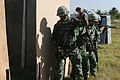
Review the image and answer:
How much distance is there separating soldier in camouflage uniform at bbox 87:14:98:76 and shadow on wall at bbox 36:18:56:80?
1149 millimetres

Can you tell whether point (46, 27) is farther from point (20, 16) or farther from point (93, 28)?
point (93, 28)

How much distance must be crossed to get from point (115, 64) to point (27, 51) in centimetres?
426

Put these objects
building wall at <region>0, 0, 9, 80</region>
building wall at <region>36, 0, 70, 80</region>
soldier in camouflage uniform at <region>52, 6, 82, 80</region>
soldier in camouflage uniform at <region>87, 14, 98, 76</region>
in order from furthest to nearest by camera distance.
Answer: soldier in camouflage uniform at <region>87, 14, 98, 76</region> < soldier in camouflage uniform at <region>52, 6, 82, 80</region> < building wall at <region>36, 0, 70, 80</region> < building wall at <region>0, 0, 9, 80</region>

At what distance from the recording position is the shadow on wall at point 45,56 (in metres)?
4.90

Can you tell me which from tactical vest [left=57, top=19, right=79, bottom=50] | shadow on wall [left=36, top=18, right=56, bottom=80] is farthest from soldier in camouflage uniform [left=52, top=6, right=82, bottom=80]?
shadow on wall [left=36, top=18, right=56, bottom=80]

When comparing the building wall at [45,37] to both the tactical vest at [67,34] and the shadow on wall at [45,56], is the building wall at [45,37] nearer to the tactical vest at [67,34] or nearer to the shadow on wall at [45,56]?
the shadow on wall at [45,56]

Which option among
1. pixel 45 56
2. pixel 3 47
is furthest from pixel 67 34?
pixel 3 47

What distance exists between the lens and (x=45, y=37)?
16.8 feet

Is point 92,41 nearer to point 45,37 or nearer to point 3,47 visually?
point 45,37

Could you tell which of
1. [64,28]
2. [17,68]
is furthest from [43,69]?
[64,28]

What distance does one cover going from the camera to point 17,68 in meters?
4.95

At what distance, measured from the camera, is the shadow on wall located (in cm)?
490

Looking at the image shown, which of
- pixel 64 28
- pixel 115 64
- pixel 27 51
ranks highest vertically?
pixel 64 28

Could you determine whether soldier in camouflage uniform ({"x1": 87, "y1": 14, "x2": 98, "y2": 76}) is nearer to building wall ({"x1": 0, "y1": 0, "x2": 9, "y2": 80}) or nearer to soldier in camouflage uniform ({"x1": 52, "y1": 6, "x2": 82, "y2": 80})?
soldier in camouflage uniform ({"x1": 52, "y1": 6, "x2": 82, "y2": 80})
